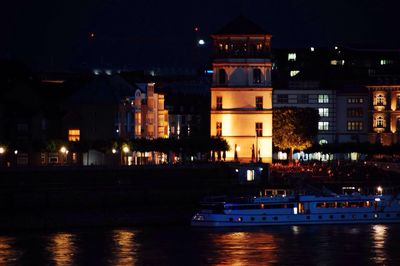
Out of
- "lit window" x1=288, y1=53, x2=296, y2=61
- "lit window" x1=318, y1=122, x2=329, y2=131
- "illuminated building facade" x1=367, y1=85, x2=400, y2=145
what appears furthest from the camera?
"lit window" x1=288, y1=53, x2=296, y2=61

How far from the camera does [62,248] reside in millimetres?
73125

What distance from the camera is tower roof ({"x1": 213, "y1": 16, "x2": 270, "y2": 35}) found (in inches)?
4306

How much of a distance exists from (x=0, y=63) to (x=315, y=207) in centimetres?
4722

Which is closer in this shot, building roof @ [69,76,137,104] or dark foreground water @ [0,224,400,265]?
dark foreground water @ [0,224,400,265]

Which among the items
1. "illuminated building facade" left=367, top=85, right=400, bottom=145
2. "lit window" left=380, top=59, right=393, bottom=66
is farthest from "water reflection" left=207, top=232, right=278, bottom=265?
"lit window" left=380, top=59, right=393, bottom=66

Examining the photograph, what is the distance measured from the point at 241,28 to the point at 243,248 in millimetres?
38543

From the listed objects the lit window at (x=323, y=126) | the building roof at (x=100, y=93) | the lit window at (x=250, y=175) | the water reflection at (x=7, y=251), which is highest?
the building roof at (x=100, y=93)

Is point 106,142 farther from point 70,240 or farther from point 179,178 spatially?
point 70,240

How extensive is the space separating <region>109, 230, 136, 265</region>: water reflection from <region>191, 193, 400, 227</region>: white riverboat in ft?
20.0

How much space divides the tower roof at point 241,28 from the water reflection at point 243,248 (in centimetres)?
3141

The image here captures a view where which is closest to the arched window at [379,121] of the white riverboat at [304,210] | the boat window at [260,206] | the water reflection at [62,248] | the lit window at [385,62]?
the lit window at [385,62]

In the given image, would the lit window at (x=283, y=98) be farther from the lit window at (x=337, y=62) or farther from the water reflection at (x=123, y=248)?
the water reflection at (x=123, y=248)

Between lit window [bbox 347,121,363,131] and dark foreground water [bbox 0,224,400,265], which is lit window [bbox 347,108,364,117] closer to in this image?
lit window [bbox 347,121,363,131]

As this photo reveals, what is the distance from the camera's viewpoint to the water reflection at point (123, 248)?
227 ft
